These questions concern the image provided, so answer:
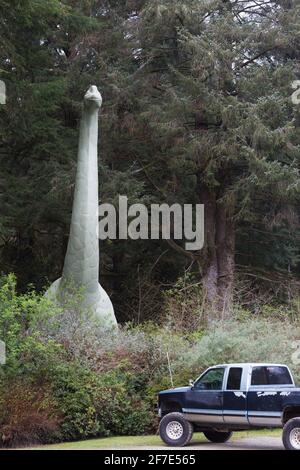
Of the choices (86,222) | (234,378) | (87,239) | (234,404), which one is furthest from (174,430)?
(86,222)

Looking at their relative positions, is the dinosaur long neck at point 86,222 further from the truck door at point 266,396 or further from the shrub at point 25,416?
the truck door at point 266,396

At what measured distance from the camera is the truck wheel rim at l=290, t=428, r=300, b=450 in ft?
34.5

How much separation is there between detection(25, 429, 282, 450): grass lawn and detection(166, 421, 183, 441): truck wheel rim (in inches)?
16.7

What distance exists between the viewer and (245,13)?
29.0 metres

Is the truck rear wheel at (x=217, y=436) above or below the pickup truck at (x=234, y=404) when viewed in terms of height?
below

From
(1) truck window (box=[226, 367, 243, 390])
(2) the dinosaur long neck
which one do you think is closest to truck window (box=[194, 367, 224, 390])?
(1) truck window (box=[226, 367, 243, 390])

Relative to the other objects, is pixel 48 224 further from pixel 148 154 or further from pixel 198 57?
pixel 198 57

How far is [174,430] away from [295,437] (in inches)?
86.2

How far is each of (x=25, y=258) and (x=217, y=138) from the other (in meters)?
9.96

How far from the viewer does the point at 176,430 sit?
11.9 meters

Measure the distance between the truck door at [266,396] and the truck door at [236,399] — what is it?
0.10 meters

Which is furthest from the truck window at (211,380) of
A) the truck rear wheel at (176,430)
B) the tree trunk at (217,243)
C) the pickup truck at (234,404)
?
the tree trunk at (217,243)

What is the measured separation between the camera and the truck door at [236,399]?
11203mm

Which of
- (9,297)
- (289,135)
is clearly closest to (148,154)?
(289,135)
